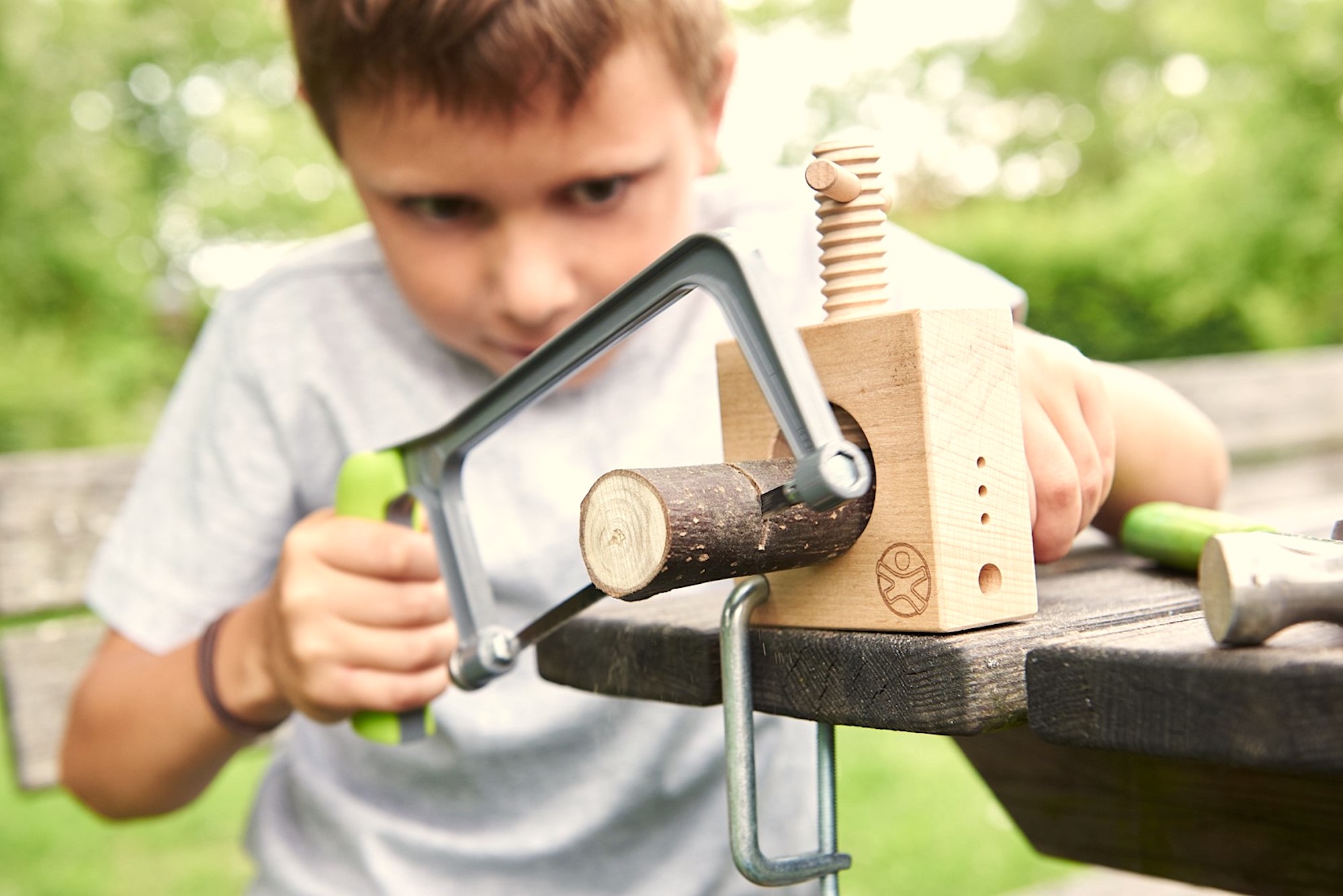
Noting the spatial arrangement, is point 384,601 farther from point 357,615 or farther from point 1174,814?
point 1174,814

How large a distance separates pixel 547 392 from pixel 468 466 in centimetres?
84

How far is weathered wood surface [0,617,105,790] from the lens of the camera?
1796mm

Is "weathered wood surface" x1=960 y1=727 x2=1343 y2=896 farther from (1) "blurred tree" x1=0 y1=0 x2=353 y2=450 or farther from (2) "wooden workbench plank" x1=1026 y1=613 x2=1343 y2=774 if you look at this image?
(1) "blurred tree" x1=0 y1=0 x2=353 y2=450

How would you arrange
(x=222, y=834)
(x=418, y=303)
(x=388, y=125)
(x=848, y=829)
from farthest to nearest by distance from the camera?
(x=222, y=834) → (x=848, y=829) → (x=418, y=303) → (x=388, y=125)

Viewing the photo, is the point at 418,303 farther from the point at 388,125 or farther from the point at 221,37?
the point at 221,37

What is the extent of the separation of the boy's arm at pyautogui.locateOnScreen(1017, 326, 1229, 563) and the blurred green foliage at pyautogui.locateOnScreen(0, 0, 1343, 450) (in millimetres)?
6632

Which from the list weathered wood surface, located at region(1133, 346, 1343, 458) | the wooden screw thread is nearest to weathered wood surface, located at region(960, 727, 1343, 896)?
the wooden screw thread

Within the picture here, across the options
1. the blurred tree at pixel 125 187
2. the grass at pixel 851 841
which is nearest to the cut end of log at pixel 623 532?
the grass at pixel 851 841

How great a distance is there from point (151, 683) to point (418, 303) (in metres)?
0.50

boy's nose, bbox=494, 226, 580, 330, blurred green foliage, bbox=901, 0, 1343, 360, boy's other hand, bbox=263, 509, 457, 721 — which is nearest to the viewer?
boy's other hand, bbox=263, 509, 457, 721

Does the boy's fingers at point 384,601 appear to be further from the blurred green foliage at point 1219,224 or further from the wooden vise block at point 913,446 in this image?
the blurred green foliage at point 1219,224

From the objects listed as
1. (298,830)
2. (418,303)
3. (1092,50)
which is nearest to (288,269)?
(418,303)

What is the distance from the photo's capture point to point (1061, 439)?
0.84 m

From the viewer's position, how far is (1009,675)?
0.65 meters
